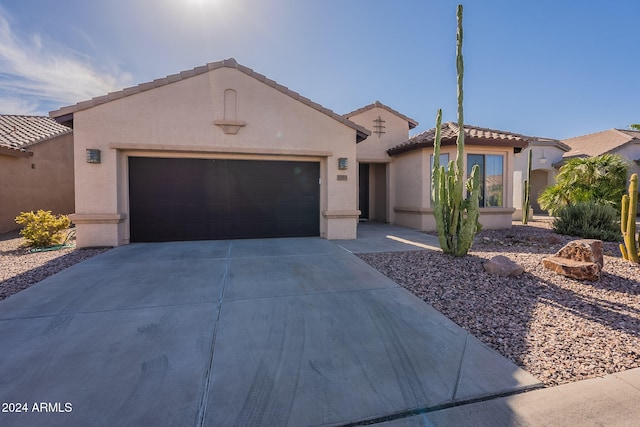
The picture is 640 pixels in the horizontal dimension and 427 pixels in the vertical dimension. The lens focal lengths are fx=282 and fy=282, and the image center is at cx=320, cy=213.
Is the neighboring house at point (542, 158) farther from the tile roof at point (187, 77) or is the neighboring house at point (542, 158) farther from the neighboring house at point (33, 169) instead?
the neighboring house at point (33, 169)

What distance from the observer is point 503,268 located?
16.9ft

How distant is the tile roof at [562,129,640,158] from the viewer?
2153cm

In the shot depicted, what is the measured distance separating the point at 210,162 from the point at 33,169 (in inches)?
386

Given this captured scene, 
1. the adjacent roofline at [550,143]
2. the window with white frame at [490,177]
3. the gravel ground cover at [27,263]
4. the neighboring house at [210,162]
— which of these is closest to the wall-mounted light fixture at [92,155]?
the neighboring house at [210,162]

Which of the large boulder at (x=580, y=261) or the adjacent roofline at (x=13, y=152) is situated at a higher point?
the adjacent roofline at (x=13, y=152)

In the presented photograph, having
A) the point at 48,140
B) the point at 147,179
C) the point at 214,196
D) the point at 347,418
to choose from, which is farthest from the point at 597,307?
the point at 48,140

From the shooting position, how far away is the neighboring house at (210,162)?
7.77m

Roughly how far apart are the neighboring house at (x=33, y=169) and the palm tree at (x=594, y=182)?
21.6m

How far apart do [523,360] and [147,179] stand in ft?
30.9

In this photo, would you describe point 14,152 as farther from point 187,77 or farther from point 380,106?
point 380,106

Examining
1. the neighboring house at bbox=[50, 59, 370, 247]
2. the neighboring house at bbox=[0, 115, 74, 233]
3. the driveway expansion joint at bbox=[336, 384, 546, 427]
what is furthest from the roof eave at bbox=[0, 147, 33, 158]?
the driveway expansion joint at bbox=[336, 384, 546, 427]

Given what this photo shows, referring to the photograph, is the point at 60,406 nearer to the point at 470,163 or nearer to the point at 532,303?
the point at 532,303

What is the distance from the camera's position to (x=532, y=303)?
159 inches

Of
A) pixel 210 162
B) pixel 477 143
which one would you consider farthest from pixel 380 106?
pixel 210 162
